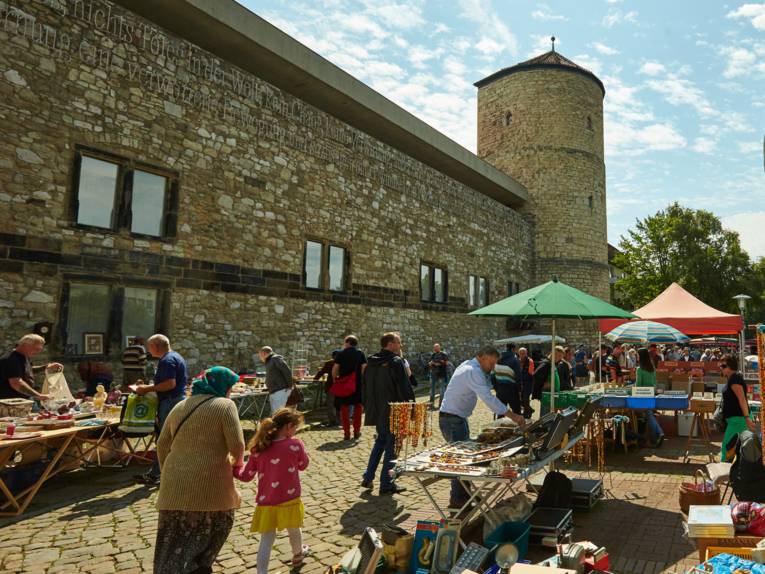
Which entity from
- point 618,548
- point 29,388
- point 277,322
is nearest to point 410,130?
point 277,322

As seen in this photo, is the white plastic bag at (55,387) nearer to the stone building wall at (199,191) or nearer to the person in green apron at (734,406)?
the stone building wall at (199,191)

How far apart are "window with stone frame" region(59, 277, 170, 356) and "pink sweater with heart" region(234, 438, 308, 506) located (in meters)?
6.27

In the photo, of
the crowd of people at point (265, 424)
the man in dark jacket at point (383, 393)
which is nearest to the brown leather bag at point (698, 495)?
the crowd of people at point (265, 424)

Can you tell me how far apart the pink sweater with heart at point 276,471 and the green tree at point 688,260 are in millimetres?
31950

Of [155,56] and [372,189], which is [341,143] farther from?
[155,56]

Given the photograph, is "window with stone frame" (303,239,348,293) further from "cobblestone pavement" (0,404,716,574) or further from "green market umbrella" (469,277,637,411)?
"green market umbrella" (469,277,637,411)

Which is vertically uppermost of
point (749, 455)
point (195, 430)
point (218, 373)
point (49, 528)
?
point (218, 373)

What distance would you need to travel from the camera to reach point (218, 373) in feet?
11.2

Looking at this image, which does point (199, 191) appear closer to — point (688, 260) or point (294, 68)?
point (294, 68)

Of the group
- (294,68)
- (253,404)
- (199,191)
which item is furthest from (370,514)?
(294,68)

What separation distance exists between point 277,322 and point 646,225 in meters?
28.6

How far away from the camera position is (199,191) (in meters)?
10.6

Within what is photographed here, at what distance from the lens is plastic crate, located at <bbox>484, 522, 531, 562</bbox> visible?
376 cm

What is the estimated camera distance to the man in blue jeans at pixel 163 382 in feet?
19.3
